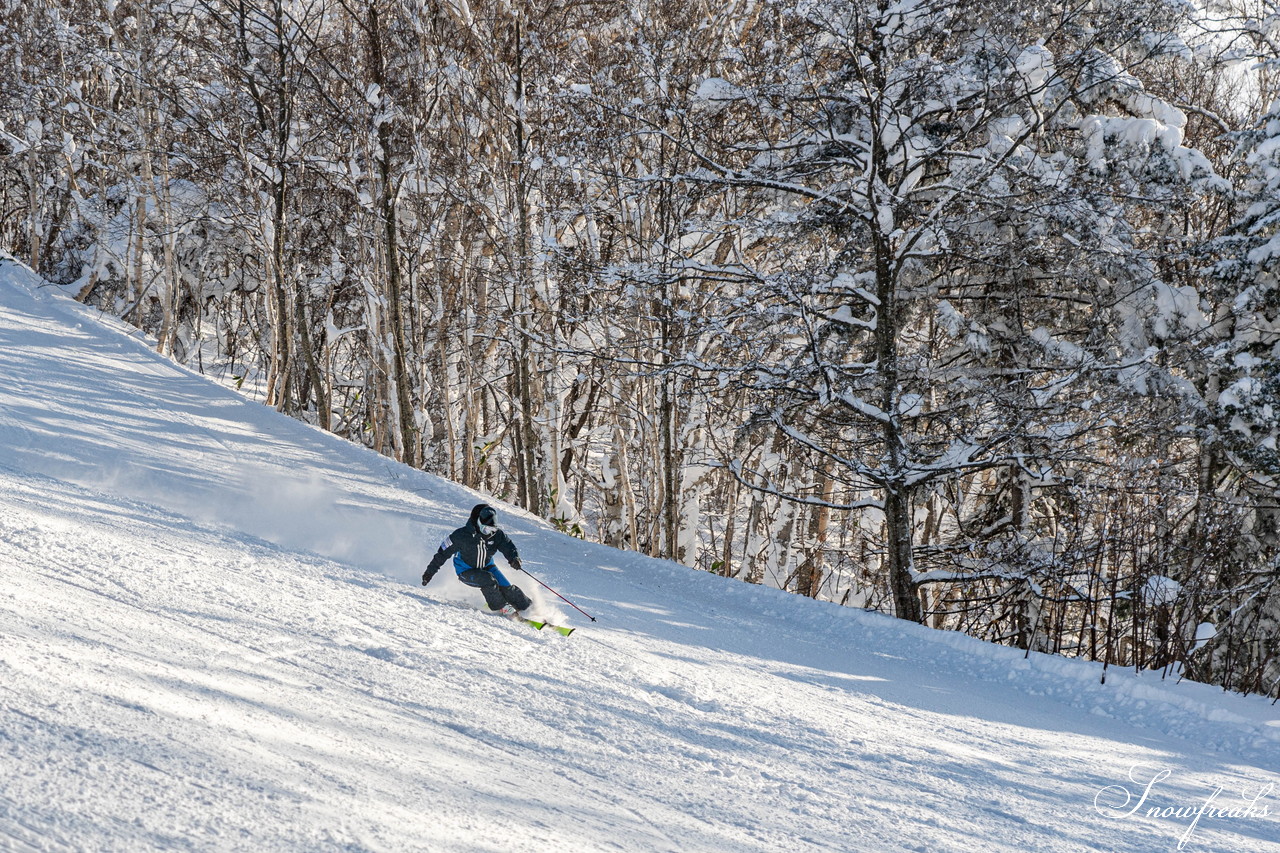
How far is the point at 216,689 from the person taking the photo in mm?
4422

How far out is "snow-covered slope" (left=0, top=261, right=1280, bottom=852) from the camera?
354 cm

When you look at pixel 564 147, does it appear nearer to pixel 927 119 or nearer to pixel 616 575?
pixel 927 119

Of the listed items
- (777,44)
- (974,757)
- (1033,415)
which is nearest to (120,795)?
(974,757)

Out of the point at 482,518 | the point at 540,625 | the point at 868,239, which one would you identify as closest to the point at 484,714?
the point at 540,625

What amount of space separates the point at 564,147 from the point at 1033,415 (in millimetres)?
9909

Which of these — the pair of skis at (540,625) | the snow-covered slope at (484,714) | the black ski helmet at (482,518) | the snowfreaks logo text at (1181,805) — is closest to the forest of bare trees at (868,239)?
the snow-covered slope at (484,714)

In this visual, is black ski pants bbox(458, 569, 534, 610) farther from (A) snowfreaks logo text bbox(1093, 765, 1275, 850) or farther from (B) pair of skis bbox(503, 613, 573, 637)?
(A) snowfreaks logo text bbox(1093, 765, 1275, 850)

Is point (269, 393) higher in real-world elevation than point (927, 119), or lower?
lower

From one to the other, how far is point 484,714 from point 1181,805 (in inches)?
165

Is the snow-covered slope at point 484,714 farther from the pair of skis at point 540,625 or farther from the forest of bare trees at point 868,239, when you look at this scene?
the forest of bare trees at point 868,239

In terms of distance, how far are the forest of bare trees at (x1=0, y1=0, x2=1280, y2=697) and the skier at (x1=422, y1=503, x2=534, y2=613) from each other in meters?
3.77

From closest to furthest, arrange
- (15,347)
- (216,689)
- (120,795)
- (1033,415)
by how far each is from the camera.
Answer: (120,795), (216,689), (1033,415), (15,347)

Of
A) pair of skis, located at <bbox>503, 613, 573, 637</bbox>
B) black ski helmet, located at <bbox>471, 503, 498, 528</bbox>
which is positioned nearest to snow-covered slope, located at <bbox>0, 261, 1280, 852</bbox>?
pair of skis, located at <bbox>503, 613, 573, 637</bbox>

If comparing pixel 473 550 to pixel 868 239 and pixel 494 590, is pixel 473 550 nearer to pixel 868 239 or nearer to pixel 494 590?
pixel 494 590
